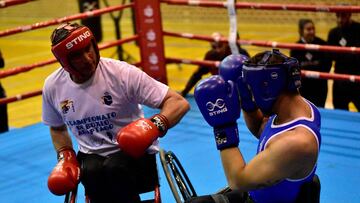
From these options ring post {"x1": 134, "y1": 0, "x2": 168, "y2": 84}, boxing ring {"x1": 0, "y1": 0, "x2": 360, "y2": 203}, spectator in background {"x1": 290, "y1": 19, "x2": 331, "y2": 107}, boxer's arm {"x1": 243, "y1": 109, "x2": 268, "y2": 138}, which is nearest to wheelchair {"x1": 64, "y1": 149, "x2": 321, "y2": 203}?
boxer's arm {"x1": 243, "y1": 109, "x2": 268, "y2": 138}

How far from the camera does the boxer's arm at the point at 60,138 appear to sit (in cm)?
275

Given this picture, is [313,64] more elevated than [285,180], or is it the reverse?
[285,180]

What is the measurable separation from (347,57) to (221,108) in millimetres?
3075

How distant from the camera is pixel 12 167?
413 centimetres

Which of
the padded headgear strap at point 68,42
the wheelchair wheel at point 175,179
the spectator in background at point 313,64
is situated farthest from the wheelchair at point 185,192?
the spectator in background at point 313,64

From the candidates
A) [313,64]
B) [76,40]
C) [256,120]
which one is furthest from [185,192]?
[313,64]

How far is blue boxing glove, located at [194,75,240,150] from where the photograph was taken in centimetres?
211

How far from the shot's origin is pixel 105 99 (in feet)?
8.57

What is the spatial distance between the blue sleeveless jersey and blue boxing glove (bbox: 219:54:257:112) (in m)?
0.31

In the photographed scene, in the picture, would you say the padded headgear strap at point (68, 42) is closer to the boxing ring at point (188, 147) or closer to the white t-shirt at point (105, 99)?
the white t-shirt at point (105, 99)

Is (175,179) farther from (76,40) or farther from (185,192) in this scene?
(76,40)

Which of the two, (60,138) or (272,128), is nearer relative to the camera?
(272,128)

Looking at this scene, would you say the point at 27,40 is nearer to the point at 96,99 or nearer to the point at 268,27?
the point at 268,27

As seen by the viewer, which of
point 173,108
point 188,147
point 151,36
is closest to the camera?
point 173,108
